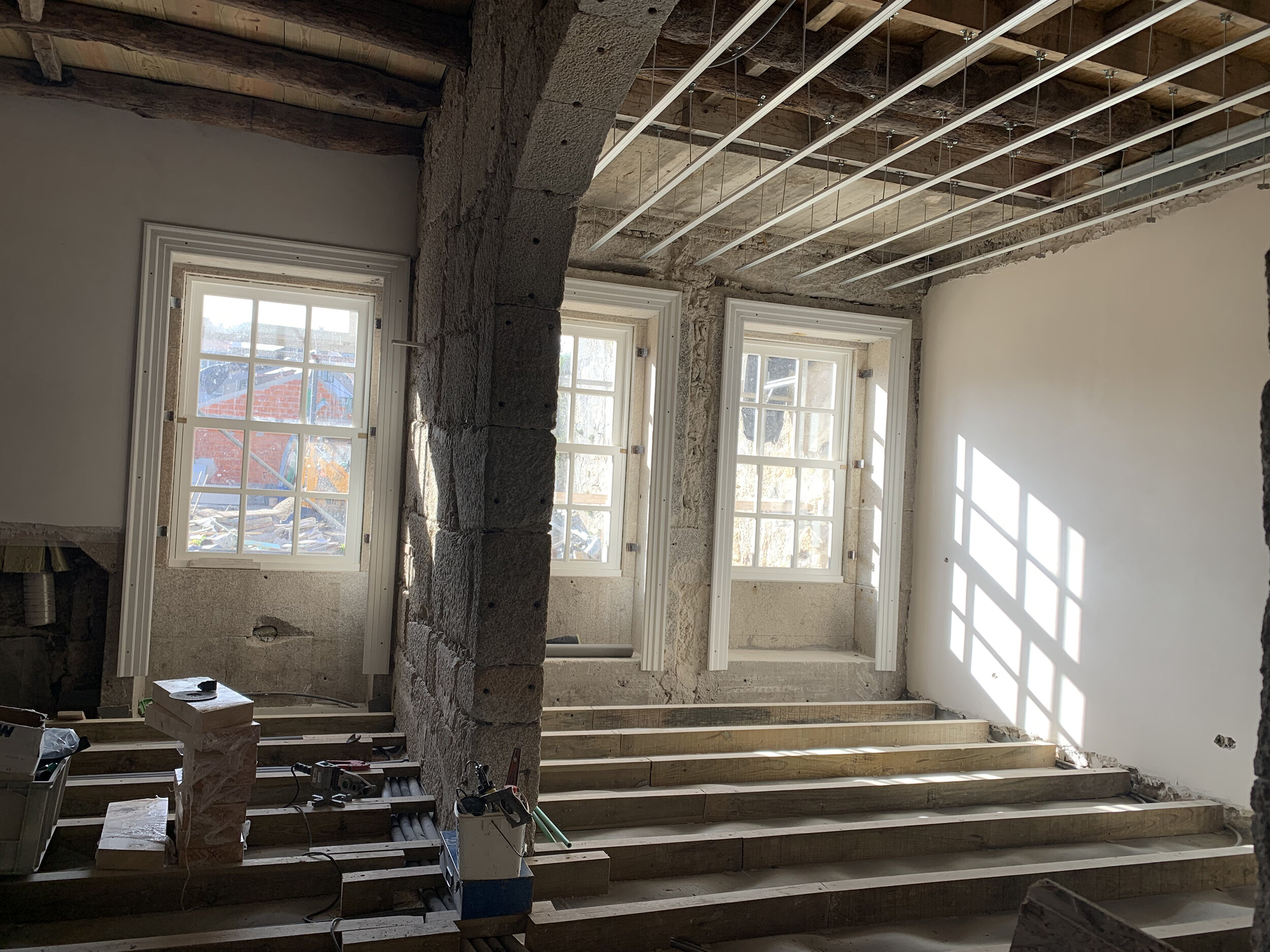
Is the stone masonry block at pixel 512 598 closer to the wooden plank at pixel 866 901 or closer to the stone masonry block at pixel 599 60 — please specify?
the wooden plank at pixel 866 901

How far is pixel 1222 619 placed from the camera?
432 centimetres

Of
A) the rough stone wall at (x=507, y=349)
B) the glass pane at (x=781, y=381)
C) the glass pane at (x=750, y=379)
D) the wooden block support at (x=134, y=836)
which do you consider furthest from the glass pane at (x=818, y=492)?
the wooden block support at (x=134, y=836)

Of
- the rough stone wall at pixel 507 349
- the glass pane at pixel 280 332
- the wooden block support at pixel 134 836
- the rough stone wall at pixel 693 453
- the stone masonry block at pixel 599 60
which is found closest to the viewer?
the stone masonry block at pixel 599 60

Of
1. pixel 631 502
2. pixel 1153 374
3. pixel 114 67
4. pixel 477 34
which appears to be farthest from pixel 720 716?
pixel 114 67

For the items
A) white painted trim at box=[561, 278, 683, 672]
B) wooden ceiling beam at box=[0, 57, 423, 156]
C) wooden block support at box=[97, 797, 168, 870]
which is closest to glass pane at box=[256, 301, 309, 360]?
wooden ceiling beam at box=[0, 57, 423, 156]

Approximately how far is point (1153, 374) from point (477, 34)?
3.67 meters

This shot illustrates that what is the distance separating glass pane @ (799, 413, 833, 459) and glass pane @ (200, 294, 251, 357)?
3.66 metres

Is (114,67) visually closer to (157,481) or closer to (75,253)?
(75,253)

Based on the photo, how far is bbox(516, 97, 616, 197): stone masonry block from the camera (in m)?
2.82

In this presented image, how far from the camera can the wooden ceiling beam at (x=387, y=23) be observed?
366cm

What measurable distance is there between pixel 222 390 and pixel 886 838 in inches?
158

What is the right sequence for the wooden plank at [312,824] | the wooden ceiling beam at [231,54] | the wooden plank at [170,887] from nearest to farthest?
the wooden plank at [170,887]
the wooden plank at [312,824]
the wooden ceiling beam at [231,54]

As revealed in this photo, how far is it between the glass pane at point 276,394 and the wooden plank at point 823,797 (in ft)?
8.59

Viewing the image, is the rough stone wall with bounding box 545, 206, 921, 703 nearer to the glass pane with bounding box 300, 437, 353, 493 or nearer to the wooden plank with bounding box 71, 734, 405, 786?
the wooden plank with bounding box 71, 734, 405, 786
